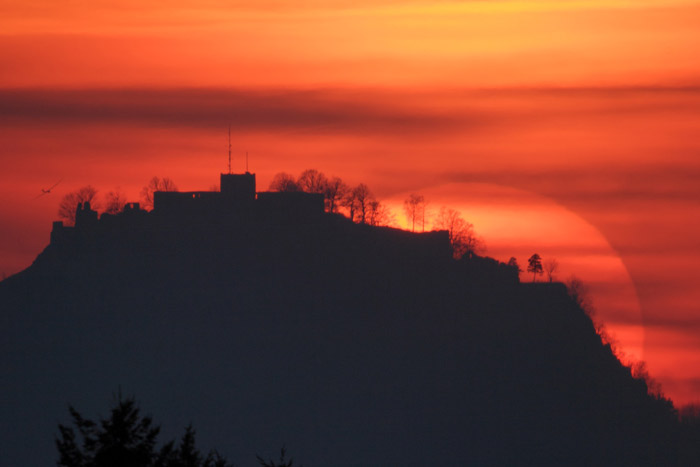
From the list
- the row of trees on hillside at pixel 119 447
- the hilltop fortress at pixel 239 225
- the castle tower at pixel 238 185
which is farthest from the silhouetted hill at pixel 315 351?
the row of trees on hillside at pixel 119 447

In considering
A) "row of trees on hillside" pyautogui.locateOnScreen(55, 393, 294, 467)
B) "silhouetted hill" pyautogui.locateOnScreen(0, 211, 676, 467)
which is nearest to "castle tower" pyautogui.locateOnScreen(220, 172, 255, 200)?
"silhouetted hill" pyautogui.locateOnScreen(0, 211, 676, 467)

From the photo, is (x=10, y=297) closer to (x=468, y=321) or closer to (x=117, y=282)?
(x=117, y=282)

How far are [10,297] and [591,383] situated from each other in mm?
80343

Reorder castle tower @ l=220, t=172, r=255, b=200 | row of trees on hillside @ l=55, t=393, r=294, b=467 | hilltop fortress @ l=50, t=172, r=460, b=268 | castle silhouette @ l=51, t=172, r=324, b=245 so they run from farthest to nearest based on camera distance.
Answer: hilltop fortress @ l=50, t=172, r=460, b=268 → castle silhouette @ l=51, t=172, r=324, b=245 → castle tower @ l=220, t=172, r=255, b=200 → row of trees on hillside @ l=55, t=393, r=294, b=467

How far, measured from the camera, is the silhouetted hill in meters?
183

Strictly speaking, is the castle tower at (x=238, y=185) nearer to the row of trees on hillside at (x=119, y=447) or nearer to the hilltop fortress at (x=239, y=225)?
the hilltop fortress at (x=239, y=225)

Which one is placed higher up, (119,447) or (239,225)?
(239,225)

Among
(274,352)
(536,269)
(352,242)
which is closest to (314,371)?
(274,352)

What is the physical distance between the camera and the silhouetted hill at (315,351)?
183250 millimetres

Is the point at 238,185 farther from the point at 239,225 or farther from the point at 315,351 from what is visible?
the point at 315,351

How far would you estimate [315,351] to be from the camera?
189m

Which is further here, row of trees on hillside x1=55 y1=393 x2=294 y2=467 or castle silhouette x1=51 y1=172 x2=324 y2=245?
castle silhouette x1=51 y1=172 x2=324 y2=245

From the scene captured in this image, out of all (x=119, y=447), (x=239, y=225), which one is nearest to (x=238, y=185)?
(x=239, y=225)

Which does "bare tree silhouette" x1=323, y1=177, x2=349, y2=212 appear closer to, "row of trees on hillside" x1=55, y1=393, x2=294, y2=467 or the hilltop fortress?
the hilltop fortress
